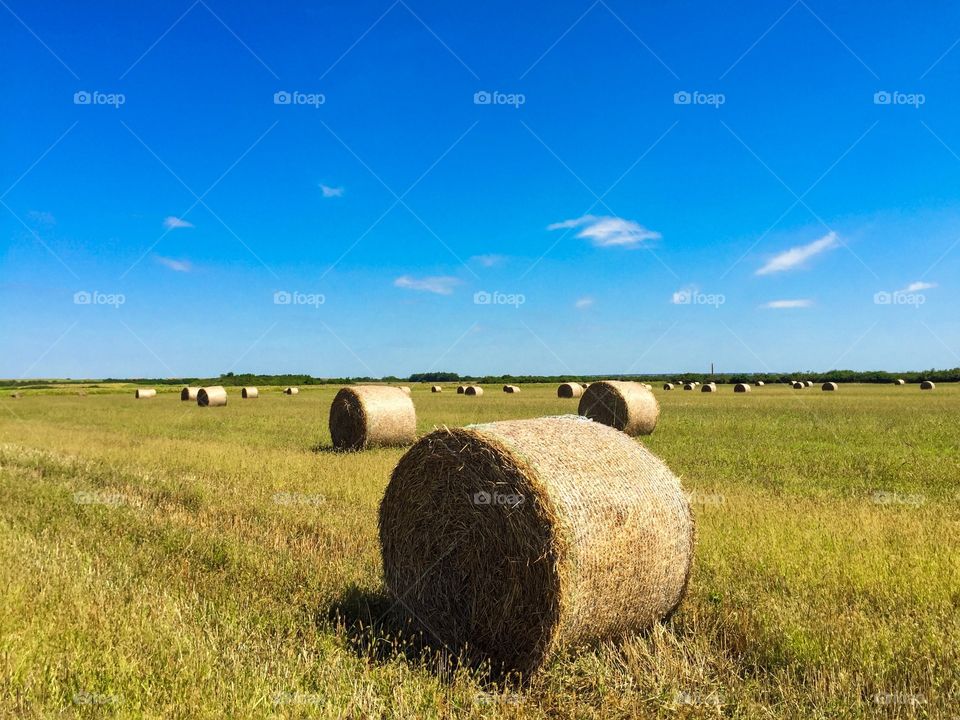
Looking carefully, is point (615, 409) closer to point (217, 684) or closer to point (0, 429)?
point (217, 684)

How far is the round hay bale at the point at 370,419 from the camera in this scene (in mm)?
18781

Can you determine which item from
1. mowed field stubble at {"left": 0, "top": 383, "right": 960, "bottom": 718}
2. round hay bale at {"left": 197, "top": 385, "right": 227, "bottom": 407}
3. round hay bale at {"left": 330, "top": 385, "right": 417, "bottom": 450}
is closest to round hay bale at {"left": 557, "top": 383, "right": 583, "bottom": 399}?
round hay bale at {"left": 197, "top": 385, "right": 227, "bottom": 407}

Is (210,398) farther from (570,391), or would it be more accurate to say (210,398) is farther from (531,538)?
(531,538)

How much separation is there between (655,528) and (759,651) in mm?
1166

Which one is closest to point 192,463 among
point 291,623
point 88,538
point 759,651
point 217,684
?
point 88,538

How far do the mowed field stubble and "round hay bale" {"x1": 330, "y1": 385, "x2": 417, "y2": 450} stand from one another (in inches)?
257

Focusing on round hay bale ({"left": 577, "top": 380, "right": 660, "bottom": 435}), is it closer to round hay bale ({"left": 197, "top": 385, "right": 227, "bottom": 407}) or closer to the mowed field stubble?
the mowed field stubble

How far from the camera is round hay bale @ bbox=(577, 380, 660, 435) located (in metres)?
22.4

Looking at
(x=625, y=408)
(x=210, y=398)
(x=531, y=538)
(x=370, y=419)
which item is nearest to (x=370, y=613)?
(x=531, y=538)

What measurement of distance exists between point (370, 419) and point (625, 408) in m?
8.44

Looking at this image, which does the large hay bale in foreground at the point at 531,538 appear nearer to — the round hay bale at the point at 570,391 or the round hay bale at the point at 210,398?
the round hay bale at the point at 210,398

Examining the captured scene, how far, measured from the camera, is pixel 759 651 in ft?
17.1

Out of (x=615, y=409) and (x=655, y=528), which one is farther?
(x=615, y=409)

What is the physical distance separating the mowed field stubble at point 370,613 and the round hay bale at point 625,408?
33.3ft
